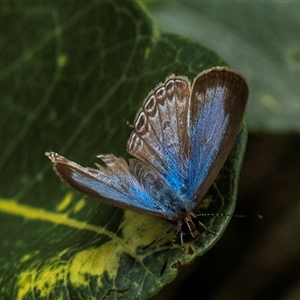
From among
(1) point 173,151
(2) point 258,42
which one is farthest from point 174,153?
(2) point 258,42

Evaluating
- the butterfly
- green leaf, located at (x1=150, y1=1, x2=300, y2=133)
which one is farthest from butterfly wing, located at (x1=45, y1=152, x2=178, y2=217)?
green leaf, located at (x1=150, y1=1, x2=300, y2=133)

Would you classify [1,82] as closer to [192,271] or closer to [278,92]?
[278,92]

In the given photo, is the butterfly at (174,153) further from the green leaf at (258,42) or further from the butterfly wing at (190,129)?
the green leaf at (258,42)

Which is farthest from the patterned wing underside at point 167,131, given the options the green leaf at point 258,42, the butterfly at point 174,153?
the green leaf at point 258,42

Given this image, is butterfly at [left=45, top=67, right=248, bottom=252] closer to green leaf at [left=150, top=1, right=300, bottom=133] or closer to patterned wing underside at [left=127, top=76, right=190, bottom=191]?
patterned wing underside at [left=127, top=76, right=190, bottom=191]

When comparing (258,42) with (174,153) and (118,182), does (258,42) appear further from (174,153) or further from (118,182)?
(118,182)

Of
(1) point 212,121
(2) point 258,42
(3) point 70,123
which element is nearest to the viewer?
(1) point 212,121

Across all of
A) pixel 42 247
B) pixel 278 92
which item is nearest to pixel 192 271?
pixel 278 92
